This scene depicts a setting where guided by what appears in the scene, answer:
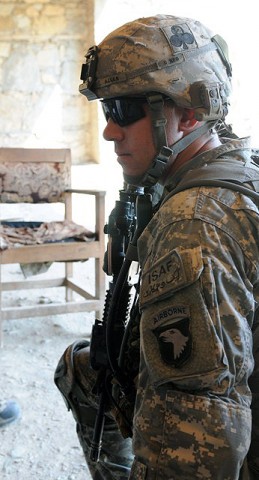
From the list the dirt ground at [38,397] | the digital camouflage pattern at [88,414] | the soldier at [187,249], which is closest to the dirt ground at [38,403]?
the dirt ground at [38,397]

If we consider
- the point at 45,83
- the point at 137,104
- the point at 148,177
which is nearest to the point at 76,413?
the point at 148,177

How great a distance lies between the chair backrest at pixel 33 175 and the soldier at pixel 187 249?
214cm

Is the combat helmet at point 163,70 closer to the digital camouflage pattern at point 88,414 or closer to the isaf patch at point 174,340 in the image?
the isaf patch at point 174,340

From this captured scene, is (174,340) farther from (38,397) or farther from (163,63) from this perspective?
(38,397)

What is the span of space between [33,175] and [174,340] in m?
2.58

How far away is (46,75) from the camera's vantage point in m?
6.33

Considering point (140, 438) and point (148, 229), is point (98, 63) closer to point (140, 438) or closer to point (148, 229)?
point (148, 229)

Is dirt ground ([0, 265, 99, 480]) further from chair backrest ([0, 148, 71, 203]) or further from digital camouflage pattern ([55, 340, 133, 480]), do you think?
chair backrest ([0, 148, 71, 203])

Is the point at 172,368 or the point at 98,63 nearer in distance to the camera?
the point at 172,368

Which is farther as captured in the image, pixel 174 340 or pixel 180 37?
pixel 180 37

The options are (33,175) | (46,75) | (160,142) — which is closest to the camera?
(160,142)

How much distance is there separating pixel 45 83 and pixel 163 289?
589 cm

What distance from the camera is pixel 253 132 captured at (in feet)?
16.7

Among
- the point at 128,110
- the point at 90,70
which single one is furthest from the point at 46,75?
the point at 128,110
